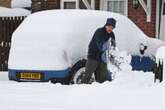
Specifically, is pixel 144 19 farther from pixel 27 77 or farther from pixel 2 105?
pixel 2 105

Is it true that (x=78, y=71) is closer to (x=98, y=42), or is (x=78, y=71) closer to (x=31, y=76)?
(x=98, y=42)

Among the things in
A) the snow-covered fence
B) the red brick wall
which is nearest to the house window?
the red brick wall

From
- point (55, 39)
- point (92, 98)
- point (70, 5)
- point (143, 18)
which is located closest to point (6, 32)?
point (70, 5)

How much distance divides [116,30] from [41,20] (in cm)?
163

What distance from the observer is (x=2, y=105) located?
9141mm

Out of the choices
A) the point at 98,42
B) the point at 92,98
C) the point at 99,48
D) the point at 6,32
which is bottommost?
the point at 92,98

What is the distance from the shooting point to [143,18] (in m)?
20.2

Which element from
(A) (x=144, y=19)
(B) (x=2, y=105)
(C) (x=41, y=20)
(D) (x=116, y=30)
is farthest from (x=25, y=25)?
(A) (x=144, y=19)

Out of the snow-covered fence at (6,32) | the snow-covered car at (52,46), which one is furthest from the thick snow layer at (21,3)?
the snow-covered car at (52,46)

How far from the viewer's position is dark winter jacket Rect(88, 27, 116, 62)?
444 inches

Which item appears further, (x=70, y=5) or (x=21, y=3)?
(x=21, y=3)

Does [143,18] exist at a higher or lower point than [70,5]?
lower

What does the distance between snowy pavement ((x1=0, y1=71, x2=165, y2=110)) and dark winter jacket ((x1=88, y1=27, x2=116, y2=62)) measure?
33.8 inches

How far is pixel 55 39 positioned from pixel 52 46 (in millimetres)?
164
